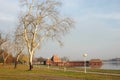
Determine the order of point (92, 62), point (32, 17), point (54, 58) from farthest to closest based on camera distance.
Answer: point (54, 58), point (92, 62), point (32, 17)

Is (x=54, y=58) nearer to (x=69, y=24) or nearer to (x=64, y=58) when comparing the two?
(x=64, y=58)

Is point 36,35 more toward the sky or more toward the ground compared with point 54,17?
more toward the ground

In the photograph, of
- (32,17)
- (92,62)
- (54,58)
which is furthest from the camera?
(54,58)

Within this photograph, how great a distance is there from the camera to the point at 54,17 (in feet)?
172

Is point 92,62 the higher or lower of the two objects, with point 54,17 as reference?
lower

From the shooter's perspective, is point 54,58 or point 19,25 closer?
point 19,25

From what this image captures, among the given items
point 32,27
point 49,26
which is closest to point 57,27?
point 49,26

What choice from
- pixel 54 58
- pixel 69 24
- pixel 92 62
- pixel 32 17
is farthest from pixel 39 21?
pixel 54 58

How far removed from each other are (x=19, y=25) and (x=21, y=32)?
1564 mm

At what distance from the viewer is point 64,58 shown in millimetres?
150500

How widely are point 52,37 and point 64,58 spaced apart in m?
98.6

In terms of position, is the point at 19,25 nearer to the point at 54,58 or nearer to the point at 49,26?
the point at 49,26

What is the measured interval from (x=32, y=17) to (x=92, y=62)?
75.5 m

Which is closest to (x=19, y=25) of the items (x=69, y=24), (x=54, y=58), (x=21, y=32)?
(x=21, y=32)
